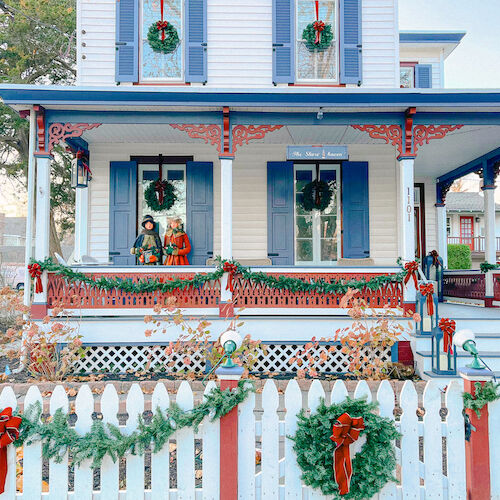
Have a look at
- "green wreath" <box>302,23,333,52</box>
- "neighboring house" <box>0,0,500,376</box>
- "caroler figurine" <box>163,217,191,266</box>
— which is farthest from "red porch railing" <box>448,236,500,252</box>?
"caroler figurine" <box>163,217,191,266</box>

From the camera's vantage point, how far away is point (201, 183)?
9.23m

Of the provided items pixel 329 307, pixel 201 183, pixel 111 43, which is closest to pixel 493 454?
pixel 329 307

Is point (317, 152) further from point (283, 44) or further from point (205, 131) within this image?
point (283, 44)

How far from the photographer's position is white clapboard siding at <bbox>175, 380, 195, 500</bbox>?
2.68 metres

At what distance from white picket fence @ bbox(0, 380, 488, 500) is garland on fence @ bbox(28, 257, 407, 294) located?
4.15 m

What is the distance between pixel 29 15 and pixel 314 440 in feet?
60.2

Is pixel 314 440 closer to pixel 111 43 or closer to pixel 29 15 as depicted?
pixel 111 43

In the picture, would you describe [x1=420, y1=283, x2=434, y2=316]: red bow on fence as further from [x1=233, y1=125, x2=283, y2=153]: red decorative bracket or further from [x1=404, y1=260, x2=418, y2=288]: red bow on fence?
[x1=233, y1=125, x2=283, y2=153]: red decorative bracket

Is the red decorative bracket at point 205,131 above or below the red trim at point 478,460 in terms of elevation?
above

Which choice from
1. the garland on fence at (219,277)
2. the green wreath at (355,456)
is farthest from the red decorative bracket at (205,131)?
the green wreath at (355,456)

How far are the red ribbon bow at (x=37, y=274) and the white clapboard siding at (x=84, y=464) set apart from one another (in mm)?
4588

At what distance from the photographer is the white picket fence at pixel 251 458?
8.72 ft

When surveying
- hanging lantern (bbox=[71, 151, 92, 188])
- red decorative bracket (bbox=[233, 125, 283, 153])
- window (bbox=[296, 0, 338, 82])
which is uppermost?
window (bbox=[296, 0, 338, 82])

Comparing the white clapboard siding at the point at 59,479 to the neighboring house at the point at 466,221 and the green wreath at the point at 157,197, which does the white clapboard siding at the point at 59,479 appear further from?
the neighboring house at the point at 466,221
